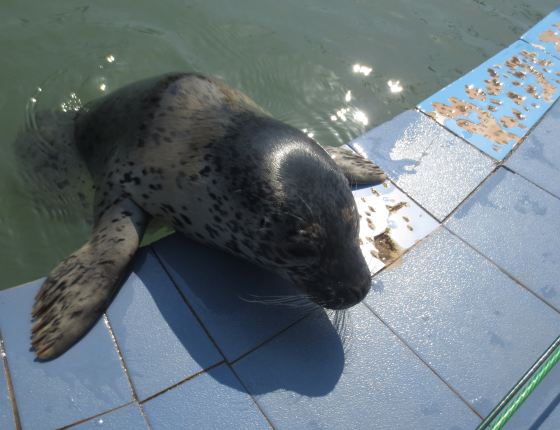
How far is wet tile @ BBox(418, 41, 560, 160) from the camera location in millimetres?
4359

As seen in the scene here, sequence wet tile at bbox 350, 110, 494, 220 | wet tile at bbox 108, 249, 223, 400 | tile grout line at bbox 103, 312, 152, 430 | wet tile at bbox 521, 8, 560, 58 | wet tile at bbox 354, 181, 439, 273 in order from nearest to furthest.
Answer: tile grout line at bbox 103, 312, 152, 430 < wet tile at bbox 108, 249, 223, 400 < wet tile at bbox 354, 181, 439, 273 < wet tile at bbox 350, 110, 494, 220 < wet tile at bbox 521, 8, 560, 58

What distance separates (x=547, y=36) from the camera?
5.74 meters

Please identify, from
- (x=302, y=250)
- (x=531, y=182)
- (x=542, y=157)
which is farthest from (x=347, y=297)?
(x=542, y=157)

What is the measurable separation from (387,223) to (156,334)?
5.33ft

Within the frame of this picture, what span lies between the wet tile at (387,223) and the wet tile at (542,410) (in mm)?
1050

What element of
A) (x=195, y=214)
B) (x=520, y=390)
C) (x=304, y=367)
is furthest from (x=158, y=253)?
(x=520, y=390)

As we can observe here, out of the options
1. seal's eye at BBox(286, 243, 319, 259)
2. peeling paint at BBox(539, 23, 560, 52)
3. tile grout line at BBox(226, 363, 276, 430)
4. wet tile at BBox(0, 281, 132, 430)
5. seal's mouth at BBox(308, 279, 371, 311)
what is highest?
seal's eye at BBox(286, 243, 319, 259)

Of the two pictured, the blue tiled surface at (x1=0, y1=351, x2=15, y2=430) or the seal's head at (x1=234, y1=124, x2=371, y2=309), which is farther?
the seal's head at (x1=234, y1=124, x2=371, y2=309)

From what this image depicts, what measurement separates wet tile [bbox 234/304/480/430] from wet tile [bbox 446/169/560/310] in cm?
101

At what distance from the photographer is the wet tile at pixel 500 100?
4359 mm

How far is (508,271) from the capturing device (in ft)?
11.3

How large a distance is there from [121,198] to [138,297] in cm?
72

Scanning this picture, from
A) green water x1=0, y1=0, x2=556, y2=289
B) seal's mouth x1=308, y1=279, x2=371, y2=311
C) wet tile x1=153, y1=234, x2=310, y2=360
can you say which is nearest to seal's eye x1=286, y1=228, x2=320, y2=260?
seal's mouth x1=308, y1=279, x2=371, y2=311

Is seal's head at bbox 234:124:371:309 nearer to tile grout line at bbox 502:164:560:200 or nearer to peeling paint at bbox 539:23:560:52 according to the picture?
tile grout line at bbox 502:164:560:200
